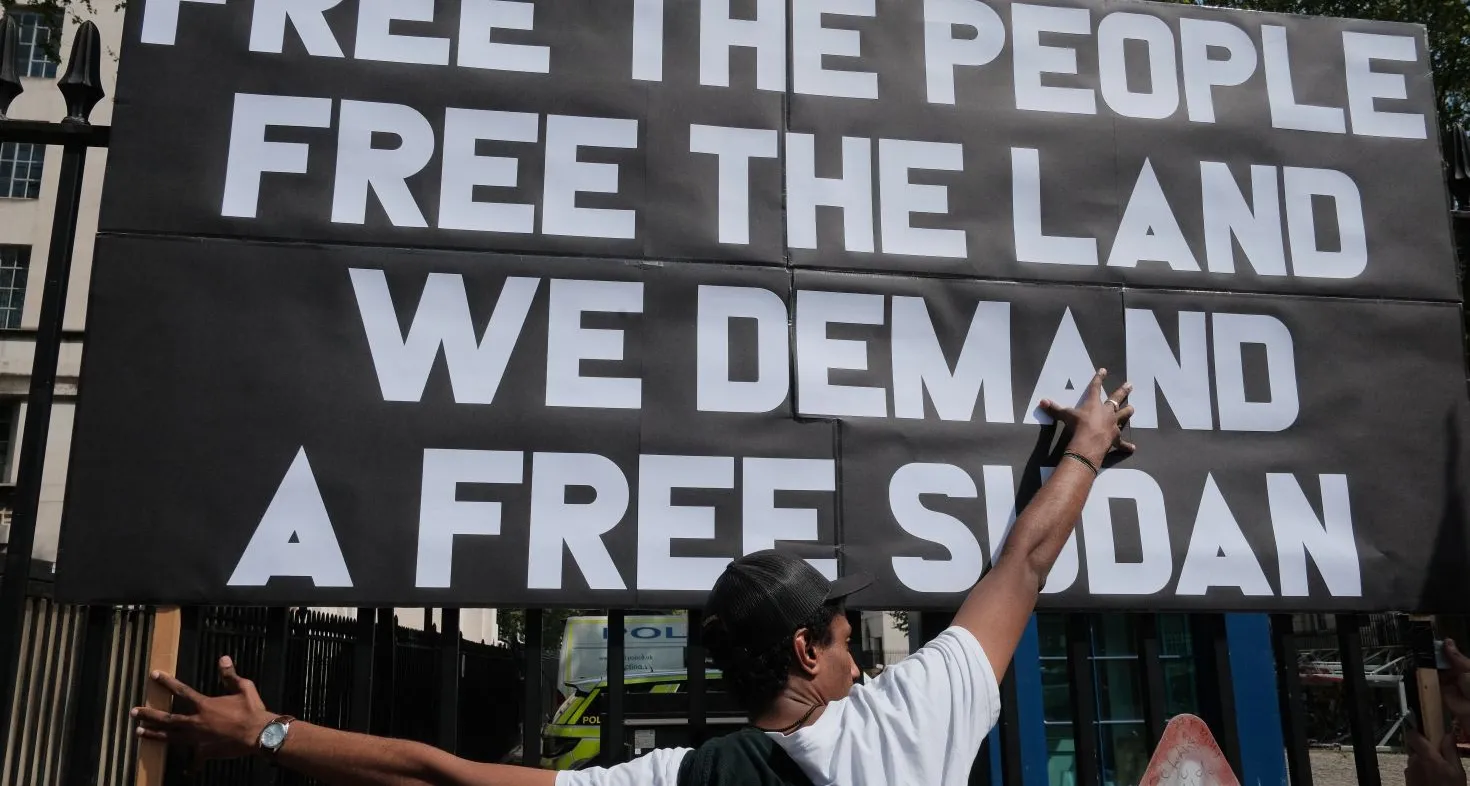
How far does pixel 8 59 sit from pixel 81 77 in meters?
0.24

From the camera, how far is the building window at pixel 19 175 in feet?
76.4

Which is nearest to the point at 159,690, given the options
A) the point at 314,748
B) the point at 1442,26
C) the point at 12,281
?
the point at 314,748

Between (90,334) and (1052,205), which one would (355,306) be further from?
(1052,205)

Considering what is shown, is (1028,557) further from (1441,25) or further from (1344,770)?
(1344,770)

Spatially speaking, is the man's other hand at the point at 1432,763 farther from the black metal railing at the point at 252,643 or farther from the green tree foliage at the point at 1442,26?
the green tree foliage at the point at 1442,26

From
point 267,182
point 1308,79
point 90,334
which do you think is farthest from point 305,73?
point 1308,79

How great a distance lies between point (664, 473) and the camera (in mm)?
3307

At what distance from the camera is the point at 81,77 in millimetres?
3348

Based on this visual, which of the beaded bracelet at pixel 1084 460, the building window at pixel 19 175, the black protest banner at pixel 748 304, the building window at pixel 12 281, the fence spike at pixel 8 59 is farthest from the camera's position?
the building window at pixel 19 175

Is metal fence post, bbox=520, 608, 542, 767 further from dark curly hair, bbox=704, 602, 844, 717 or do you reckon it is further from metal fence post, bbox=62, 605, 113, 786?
metal fence post, bbox=62, 605, 113, 786

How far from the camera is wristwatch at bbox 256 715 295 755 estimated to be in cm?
241

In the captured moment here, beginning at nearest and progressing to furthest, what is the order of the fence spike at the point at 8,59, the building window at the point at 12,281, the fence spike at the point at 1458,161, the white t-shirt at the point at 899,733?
1. the white t-shirt at the point at 899,733
2. the fence spike at the point at 8,59
3. the fence spike at the point at 1458,161
4. the building window at the point at 12,281

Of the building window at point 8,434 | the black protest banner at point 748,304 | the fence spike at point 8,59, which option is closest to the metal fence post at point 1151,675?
the black protest banner at point 748,304

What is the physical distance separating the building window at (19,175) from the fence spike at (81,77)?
78.2ft
